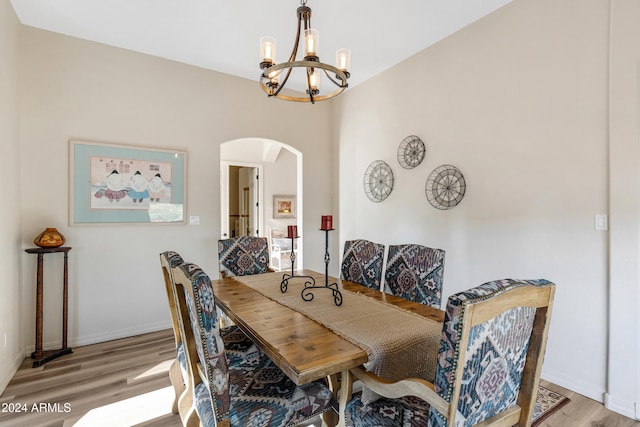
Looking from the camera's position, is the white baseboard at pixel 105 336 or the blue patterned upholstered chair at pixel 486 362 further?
the white baseboard at pixel 105 336

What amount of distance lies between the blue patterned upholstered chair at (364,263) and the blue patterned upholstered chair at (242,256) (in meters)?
0.81

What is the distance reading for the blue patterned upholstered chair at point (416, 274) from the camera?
2.15 meters

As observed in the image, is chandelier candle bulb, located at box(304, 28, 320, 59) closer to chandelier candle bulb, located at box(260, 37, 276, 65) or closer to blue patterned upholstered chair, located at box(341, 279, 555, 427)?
chandelier candle bulb, located at box(260, 37, 276, 65)

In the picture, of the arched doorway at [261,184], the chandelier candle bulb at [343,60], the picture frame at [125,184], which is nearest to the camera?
the chandelier candle bulb at [343,60]

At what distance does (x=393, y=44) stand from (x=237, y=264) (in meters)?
2.66

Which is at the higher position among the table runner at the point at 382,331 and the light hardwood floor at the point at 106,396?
the table runner at the point at 382,331

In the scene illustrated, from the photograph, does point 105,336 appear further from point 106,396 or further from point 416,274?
point 416,274

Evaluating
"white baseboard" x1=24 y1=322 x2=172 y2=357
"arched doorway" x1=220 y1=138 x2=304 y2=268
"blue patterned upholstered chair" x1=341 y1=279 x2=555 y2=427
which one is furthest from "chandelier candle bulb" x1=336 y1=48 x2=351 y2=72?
"arched doorway" x1=220 y1=138 x2=304 y2=268

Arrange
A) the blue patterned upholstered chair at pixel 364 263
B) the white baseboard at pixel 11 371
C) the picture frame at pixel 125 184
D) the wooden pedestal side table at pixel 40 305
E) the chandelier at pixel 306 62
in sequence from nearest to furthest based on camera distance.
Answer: the chandelier at pixel 306 62, the white baseboard at pixel 11 371, the blue patterned upholstered chair at pixel 364 263, the wooden pedestal side table at pixel 40 305, the picture frame at pixel 125 184

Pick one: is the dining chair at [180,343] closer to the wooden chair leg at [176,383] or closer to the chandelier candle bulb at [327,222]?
the wooden chair leg at [176,383]

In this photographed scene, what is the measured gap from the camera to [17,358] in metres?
2.66

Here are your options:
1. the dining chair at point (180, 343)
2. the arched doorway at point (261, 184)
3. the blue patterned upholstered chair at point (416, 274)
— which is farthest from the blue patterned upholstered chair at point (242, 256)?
the arched doorway at point (261, 184)

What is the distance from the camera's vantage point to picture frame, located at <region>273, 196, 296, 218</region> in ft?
22.3

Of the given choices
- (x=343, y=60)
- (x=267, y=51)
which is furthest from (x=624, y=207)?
(x=267, y=51)
